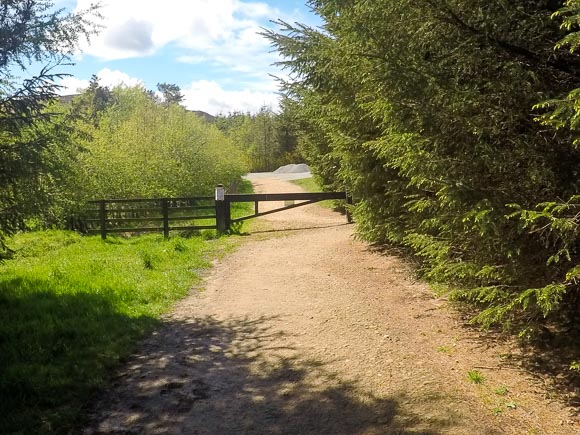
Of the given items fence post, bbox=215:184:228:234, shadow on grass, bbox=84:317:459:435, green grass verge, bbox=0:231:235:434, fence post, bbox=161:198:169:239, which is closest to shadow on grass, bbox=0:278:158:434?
green grass verge, bbox=0:231:235:434

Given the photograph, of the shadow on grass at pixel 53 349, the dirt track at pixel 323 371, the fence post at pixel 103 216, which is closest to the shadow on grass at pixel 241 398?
the dirt track at pixel 323 371

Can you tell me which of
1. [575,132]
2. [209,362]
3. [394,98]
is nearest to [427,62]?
[394,98]

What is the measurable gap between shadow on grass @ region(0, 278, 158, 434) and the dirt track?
0.95 feet

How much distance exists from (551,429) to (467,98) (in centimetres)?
307

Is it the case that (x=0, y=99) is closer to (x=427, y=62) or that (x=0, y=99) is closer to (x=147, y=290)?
(x=147, y=290)

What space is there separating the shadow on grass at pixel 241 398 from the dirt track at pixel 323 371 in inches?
0.5

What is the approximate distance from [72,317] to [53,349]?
3.39 feet

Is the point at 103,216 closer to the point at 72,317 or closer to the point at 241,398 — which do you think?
the point at 72,317

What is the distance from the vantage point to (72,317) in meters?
6.34

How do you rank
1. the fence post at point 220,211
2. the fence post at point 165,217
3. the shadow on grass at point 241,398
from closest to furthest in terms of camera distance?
1. the shadow on grass at point 241,398
2. the fence post at point 165,217
3. the fence post at point 220,211

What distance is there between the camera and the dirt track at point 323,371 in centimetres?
400

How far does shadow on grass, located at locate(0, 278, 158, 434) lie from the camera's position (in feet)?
13.6

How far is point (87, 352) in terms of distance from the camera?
210 inches

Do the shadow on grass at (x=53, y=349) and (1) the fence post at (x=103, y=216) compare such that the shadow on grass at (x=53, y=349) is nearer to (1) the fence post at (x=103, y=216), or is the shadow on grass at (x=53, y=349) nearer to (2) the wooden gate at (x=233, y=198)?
(1) the fence post at (x=103, y=216)
